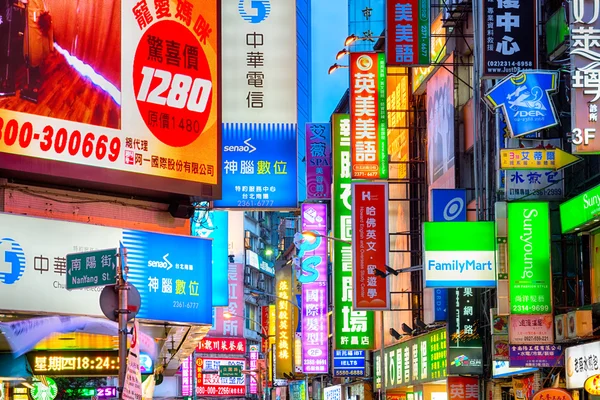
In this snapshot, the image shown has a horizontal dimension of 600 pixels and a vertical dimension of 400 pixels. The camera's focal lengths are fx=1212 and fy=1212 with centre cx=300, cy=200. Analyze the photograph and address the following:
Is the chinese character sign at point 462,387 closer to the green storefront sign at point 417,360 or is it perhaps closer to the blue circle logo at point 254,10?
the green storefront sign at point 417,360

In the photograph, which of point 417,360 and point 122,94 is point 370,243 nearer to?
point 417,360

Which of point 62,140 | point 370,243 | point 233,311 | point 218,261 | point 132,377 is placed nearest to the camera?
point 132,377

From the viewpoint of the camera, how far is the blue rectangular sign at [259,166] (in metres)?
22.7

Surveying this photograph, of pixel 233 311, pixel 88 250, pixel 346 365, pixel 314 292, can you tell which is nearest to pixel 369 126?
pixel 314 292

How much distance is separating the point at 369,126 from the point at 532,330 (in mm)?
12214

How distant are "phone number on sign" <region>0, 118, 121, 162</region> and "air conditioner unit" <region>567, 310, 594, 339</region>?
1009 centimetres

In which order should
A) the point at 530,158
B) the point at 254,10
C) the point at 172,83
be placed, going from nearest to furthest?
1. the point at 172,83
2. the point at 254,10
3. the point at 530,158

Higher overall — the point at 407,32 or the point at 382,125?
the point at 407,32

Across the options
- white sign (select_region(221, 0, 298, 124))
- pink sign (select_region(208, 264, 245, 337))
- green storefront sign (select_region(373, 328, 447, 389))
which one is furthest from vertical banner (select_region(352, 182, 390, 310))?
pink sign (select_region(208, 264, 245, 337))

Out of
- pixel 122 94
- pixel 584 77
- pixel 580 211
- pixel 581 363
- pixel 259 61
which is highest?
Result: pixel 259 61

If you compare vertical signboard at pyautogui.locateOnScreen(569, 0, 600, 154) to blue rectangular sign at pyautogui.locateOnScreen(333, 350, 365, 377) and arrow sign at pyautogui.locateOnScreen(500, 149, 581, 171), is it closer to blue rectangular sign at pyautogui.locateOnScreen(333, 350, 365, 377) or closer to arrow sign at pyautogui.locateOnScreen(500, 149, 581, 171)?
arrow sign at pyautogui.locateOnScreen(500, 149, 581, 171)

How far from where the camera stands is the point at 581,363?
24766 mm

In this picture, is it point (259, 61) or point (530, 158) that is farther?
point (530, 158)

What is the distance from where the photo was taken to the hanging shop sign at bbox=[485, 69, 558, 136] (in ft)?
81.7
